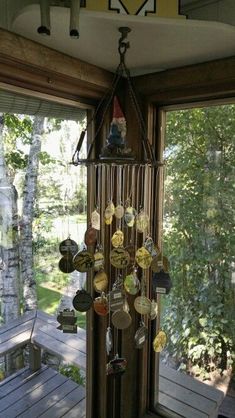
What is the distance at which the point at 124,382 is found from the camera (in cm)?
137

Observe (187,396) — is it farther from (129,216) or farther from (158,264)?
(129,216)

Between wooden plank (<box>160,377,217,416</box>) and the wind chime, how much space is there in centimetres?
28

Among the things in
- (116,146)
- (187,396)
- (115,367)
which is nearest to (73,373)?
(115,367)

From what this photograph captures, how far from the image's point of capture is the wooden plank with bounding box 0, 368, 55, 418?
133 cm

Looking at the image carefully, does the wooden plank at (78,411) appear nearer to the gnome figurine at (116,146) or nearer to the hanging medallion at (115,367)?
the hanging medallion at (115,367)

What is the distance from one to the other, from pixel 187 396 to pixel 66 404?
538 mm

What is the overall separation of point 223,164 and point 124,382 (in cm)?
98

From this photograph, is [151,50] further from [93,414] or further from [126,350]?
[93,414]

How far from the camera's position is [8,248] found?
3.72 feet

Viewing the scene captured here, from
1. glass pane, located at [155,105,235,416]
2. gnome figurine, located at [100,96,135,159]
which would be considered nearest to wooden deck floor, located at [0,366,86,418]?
glass pane, located at [155,105,235,416]

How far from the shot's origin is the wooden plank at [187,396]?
4.31 ft

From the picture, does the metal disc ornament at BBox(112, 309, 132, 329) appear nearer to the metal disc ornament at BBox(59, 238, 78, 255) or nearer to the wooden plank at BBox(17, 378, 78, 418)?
the metal disc ornament at BBox(59, 238, 78, 255)

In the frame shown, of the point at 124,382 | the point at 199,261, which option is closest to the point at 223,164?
the point at 199,261

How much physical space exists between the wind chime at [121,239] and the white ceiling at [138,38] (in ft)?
0.13
